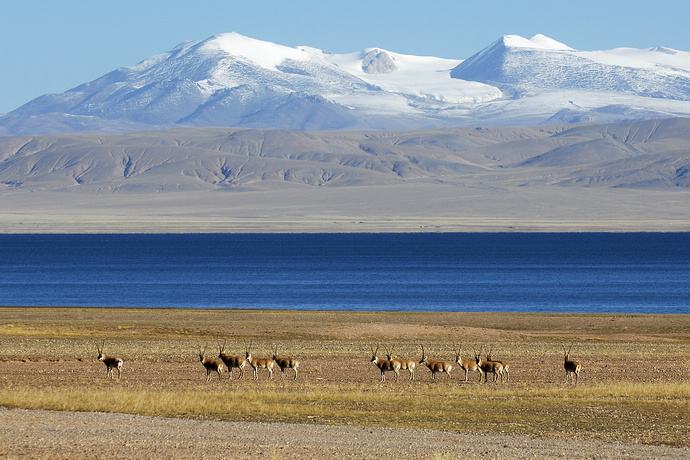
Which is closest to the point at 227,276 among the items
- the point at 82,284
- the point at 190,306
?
the point at 82,284

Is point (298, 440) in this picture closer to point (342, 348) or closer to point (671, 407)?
point (671, 407)

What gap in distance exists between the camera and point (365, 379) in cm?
3056

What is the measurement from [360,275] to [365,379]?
74.7 meters

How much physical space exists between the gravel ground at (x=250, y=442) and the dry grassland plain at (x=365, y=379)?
1.01 meters

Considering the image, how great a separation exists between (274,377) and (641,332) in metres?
24.2

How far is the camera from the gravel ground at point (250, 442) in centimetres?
1886

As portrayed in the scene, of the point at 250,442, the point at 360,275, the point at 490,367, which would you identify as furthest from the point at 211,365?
the point at 360,275

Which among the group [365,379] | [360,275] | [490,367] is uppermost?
[490,367]

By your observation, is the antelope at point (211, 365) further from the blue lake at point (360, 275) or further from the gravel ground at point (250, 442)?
the blue lake at point (360, 275)

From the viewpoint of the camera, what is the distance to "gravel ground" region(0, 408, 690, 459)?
18.9m

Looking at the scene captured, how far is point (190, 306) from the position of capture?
7162cm

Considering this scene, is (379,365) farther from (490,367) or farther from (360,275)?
(360,275)

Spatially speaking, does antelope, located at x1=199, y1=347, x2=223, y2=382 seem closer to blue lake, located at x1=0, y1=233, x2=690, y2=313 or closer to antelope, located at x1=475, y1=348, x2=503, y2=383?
antelope, located at x1=475, y1=348, x2=503, y2=383

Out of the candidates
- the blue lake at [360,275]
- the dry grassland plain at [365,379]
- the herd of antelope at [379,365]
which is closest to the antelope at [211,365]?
the herd of antelope at [379,365]
